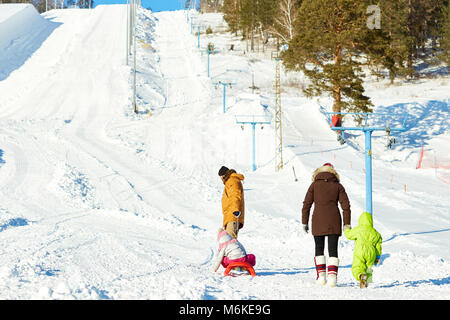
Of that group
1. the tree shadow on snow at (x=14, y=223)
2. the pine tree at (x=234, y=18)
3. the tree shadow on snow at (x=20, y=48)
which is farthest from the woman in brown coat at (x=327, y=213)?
the pine tree at (x=234, y=18)

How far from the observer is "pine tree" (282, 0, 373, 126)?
2733cm

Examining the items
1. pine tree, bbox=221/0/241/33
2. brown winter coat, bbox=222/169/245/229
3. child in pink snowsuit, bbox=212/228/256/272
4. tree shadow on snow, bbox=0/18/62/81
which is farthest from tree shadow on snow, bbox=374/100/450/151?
pine tree, bbox=221/0/241/33

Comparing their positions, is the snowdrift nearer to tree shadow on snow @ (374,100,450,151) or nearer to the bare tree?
the bare tree

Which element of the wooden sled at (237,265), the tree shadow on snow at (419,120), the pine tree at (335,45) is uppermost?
the pine tree at (335,45)

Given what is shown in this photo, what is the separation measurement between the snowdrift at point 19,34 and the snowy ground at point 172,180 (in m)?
0.38

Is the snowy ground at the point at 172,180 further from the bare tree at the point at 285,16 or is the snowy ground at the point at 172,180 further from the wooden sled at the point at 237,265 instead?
the bare tree at the point at 285,16

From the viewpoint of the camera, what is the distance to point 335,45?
27.7m

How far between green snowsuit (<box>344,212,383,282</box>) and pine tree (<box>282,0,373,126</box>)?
22.5 meters

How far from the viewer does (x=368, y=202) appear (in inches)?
460

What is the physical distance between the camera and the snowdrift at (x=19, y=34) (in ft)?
138

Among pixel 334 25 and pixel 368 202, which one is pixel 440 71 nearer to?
pixel 334 25

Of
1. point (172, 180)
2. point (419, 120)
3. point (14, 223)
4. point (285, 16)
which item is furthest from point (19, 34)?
point (14, 223)

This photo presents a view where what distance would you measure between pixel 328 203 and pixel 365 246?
0.65 m

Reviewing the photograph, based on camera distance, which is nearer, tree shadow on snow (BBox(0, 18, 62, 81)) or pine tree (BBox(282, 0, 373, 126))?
pine tree (BBox(282, 0, 373, 126))
